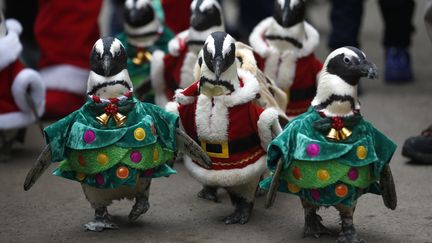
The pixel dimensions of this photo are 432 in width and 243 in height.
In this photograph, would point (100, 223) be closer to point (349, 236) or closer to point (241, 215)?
point (241, 215)

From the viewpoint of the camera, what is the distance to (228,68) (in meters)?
4.52

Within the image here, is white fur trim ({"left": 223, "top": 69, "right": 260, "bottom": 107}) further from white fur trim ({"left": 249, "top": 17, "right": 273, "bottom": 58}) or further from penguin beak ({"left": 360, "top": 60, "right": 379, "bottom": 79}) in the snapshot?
white fur trim ({"left": 249, "top": 17, "right": 273, "bottom": 58})

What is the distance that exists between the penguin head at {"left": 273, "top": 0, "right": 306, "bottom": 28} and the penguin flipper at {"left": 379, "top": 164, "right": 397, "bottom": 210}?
1.39 m

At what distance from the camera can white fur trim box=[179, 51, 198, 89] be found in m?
5.64

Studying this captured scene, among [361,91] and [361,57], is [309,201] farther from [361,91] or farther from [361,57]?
[361,91]

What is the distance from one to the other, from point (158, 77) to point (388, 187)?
2.07 meters

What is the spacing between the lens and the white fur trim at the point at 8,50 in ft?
18.7

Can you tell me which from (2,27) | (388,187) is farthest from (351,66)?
(2,27)

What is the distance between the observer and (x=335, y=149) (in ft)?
13.6

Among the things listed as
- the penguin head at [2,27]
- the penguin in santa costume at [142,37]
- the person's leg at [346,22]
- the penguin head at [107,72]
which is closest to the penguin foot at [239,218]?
the penguin head at [107,72]

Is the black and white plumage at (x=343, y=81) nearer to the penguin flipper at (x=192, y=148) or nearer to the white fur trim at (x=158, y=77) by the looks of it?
the penguin flipper at (x=192, y=148)

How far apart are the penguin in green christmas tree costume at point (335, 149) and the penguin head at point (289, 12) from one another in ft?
3.69

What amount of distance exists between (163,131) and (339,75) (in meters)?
0.86

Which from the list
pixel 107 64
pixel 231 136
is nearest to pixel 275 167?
pixel 231 136
